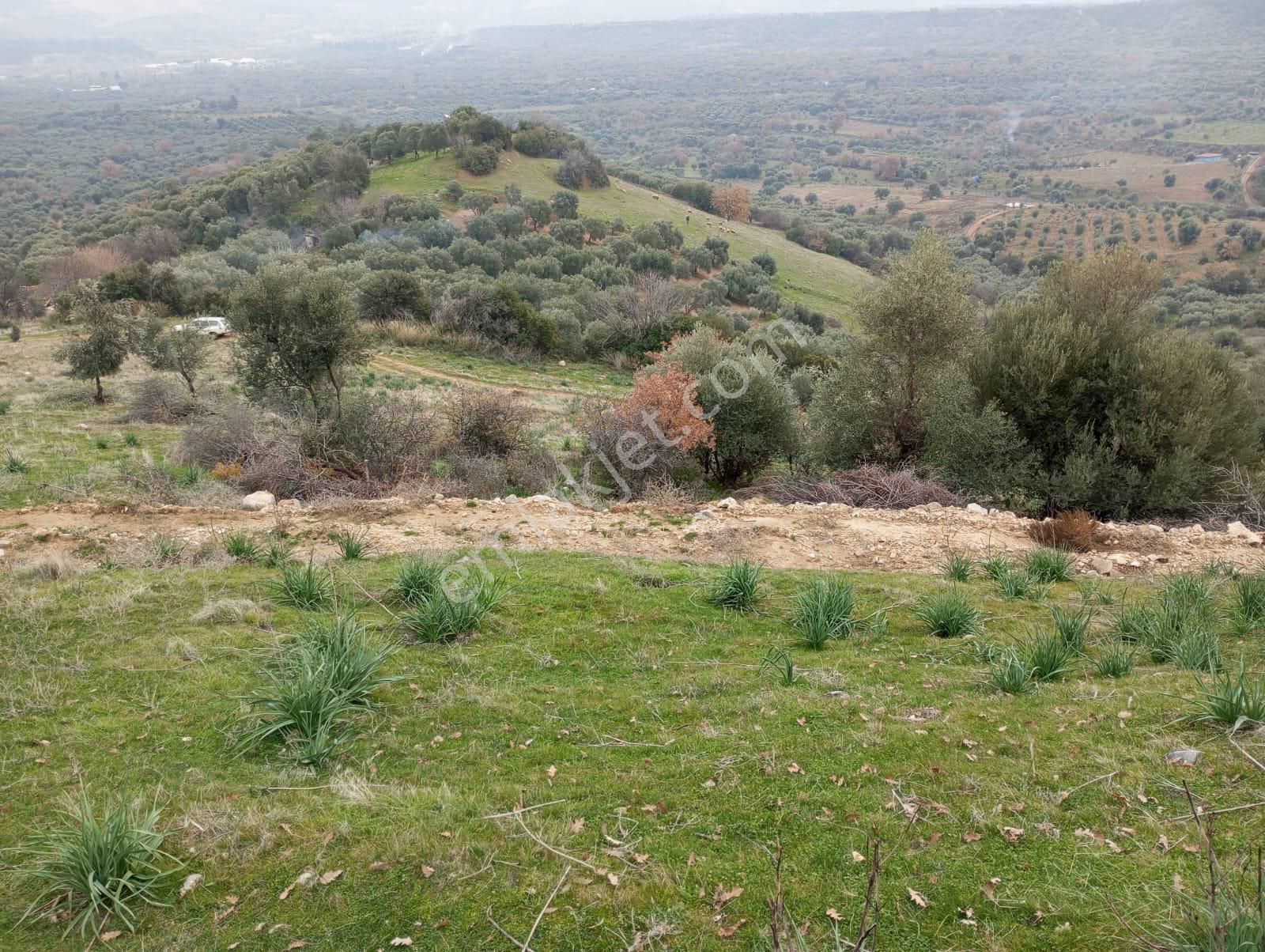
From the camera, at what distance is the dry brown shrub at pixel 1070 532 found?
9.84 m

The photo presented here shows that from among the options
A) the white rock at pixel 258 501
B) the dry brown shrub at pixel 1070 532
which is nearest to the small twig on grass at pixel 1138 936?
the dry brown shrub at pixel 1070 532

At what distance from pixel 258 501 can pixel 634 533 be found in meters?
5.61

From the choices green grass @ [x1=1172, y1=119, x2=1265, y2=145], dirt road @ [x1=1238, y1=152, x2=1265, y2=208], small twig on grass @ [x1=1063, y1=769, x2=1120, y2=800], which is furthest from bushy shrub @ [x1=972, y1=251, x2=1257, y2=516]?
green grass @ [x1=1172, y1=119, x2=1265, y2=145]

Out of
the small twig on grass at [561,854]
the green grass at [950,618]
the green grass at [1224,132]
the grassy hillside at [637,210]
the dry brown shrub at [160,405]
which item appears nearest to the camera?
the small twig on grass at [561,854]

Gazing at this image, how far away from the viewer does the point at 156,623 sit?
20.6 ft

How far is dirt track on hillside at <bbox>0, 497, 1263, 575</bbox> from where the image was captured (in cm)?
916

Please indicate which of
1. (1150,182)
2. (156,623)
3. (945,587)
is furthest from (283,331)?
(1150,182)

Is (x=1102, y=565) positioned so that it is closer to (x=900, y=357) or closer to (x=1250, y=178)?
(x=900, y=357)

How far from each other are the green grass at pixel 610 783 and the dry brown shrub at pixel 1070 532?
435 centimetres

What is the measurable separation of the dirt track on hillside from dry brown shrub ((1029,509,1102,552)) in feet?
0.59

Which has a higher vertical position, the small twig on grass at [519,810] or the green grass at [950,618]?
the small twig on grass at [519,810]

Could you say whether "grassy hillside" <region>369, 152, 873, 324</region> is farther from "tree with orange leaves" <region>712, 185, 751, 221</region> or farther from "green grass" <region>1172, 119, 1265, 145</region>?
"green grass" <region>1172, 119, 1265, 145</region>

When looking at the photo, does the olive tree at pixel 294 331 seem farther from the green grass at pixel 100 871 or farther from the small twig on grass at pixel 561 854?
the small twig on grass at pixel 561 854

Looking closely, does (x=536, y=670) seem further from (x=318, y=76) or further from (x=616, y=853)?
(x=318, y=76)
